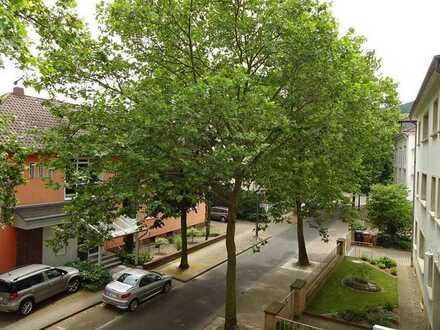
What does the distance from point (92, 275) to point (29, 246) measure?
141 inches

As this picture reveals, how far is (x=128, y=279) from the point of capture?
14.9 meters

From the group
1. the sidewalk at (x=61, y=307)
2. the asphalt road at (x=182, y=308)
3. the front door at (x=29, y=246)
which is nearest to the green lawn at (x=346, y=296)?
the asphalt road at (x=182, y=308)

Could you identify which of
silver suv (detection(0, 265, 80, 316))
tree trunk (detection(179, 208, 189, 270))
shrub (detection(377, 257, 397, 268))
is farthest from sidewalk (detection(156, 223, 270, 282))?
shrub (detection(377, 257, 397, 268))

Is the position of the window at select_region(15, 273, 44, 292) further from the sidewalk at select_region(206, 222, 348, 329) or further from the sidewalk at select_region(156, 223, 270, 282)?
the sidewalk at select_region(206, 222, 348, 329)

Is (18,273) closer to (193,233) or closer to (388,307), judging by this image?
(193,233)

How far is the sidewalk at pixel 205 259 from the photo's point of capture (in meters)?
19.0

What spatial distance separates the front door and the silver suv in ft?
7.73

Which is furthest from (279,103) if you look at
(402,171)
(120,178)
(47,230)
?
(402,171)

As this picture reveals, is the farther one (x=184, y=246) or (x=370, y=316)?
(x=184, y=246)

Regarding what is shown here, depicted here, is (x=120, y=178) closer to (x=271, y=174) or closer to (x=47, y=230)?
(x=271, y=174)

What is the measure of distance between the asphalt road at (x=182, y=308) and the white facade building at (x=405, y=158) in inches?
654

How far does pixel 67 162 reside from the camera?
9.75 m

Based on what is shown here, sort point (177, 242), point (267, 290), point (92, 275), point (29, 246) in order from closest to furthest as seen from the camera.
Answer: point (92, 275) < point (29, 246) < point (267, 290) < point (177, 242)

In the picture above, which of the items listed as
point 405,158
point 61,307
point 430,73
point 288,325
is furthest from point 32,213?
point 405,158
